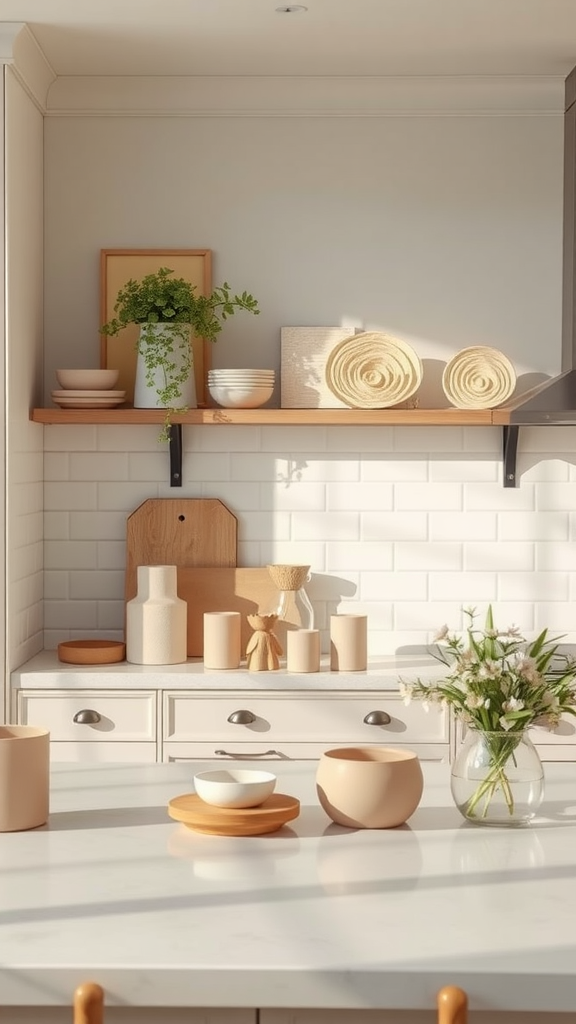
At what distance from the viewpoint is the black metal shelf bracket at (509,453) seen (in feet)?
13.3

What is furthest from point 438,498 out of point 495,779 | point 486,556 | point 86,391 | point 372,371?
point 495,779

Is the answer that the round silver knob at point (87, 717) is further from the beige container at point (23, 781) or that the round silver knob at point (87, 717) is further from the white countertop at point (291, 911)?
the beige container at point (23, 781)

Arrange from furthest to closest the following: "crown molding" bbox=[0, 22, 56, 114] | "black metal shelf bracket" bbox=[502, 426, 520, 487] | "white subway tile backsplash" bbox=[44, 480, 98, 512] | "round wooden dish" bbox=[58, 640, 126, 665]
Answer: "white subway tile backsplash" bbox=[44, 480, 98, 512] < "black metal shelf bracket" bbox=[502, 426, 520, 487] < "round wooden dish" bbox=[58, 640, 126, 665] < "crown molding" bbox=[0, 22, 56, 114]

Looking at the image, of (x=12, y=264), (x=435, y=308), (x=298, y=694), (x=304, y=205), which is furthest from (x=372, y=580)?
(x=12, y=264)

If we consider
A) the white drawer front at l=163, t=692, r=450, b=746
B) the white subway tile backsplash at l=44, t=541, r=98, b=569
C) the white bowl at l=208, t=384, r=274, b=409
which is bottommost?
the white drawer front at l=163, t=692, r=450, b=746

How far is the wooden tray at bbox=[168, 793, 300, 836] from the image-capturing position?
192cm

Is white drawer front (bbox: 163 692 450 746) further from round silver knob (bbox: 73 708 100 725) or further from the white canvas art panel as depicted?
the white canvas art panel

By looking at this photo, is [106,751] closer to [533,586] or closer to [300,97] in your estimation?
[533,586]

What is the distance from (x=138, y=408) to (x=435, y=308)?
1.04 meters

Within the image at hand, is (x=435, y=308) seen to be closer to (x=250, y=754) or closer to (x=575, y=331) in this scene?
(x=575, y=331)

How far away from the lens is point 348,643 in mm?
3717

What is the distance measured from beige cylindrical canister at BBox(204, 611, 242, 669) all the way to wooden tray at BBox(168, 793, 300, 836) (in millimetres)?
1758

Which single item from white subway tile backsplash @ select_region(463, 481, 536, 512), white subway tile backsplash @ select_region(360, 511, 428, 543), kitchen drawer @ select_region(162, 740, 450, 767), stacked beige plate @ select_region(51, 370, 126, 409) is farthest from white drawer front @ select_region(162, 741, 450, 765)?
stacked beige plate @ select_region(51, 370, 126, 409)

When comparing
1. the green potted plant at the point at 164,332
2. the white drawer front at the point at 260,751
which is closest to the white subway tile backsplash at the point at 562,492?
the white drawer front at the point at 260,751
